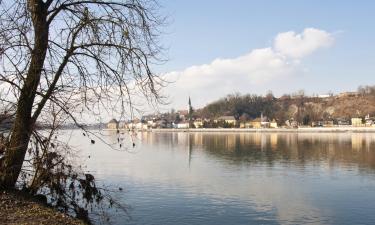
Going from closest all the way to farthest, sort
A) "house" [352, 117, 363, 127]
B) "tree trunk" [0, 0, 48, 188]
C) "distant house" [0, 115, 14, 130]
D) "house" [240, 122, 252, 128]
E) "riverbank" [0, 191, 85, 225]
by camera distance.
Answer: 1. "riverbank" [0, 191, 85, 225]
2. "tree trunk" [0, 0, 48, 188]
3. "distant house" [0, 115, 14, 130]
4. "house" [352, 117, 363, 127]
5. "house" [240, 122, 252, 128]

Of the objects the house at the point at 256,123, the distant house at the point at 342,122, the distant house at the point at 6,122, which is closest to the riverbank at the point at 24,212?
the distant house at the point at 6,122

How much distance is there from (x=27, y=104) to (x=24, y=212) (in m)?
3.04

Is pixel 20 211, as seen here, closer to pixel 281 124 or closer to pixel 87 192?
pixel 87 192

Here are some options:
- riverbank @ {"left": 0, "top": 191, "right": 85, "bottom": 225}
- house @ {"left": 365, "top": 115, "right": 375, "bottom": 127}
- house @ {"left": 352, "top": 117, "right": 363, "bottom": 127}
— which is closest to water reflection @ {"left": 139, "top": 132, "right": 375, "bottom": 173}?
riverbank @ {"left": 0, "top": 191, "right": 85, "bottom": 225}

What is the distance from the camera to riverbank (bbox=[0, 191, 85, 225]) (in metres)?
10.3

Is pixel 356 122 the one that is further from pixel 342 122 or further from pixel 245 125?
pixel 245 125

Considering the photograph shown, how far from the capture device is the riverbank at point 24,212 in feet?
33.8

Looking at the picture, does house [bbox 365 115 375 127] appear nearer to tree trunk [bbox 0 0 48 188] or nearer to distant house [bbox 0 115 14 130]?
distant house [bbox 0 115 14 130]

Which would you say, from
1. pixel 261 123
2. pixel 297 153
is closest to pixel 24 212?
pixel 297 153

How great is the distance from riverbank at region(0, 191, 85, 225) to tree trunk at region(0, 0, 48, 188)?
0.63 meters

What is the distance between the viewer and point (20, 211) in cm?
→ 1105

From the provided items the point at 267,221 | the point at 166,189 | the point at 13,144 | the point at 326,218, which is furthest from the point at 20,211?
the point at 166,189

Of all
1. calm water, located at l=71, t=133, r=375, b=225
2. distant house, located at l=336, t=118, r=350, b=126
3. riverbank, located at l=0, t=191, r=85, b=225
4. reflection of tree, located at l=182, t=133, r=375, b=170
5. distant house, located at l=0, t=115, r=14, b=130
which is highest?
distant house, located at l=336, t=118, r=350, b=126

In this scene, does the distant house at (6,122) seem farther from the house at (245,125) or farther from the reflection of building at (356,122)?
the house at (245,125)
